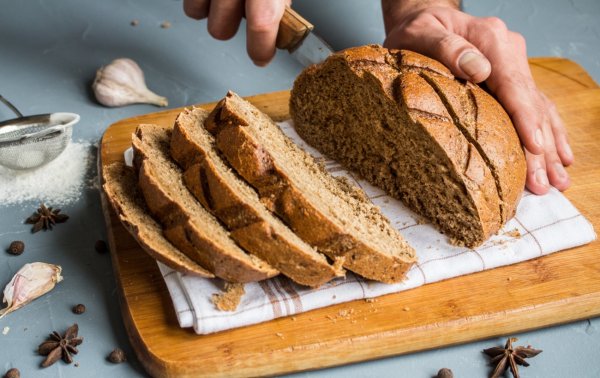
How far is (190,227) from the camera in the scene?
3137 mm

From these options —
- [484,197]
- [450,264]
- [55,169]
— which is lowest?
[55,169]

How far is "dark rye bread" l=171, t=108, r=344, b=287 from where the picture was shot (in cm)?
314

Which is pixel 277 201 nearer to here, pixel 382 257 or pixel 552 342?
pixel 382 257

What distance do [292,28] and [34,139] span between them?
1.59 m

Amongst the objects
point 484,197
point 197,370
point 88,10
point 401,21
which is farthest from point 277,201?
point 88,10

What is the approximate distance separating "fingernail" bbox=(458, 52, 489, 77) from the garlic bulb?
82.4 inches

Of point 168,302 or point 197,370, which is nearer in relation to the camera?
point 197,370

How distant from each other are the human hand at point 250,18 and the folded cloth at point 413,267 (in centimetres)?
72

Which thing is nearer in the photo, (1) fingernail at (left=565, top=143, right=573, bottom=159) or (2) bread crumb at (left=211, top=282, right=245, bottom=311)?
(2) bread crumb at (left=211, top=282, right=245, bottom=311)

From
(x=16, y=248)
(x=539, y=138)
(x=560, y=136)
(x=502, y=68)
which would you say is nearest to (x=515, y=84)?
(x=502, y=68)

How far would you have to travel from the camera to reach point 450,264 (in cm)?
359

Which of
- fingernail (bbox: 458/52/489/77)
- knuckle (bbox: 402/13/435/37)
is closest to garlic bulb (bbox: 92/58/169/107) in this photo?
knuckle (bbox: 402/13/435/37)

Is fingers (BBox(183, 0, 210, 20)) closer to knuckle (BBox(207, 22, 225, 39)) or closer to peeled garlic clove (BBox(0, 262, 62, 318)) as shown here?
knuckle (BBox(207, 22, 225, 39))

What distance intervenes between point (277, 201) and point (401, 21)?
2.20m
